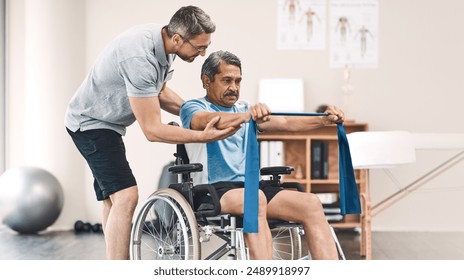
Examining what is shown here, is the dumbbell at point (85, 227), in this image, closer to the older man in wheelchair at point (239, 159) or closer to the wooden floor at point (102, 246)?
the wooden floor at point (102, 246)

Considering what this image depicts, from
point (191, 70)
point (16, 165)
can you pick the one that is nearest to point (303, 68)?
point (191, 70)

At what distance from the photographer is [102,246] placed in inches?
147

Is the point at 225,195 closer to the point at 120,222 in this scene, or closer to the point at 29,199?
the point at 120,222

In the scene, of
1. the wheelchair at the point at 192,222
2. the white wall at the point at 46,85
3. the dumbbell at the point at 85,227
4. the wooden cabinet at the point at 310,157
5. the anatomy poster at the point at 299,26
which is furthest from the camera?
the wooden cabinet at the point at 310,157

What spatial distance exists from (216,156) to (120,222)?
383 millimetres

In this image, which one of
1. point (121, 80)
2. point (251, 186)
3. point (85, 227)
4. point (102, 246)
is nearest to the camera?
point (251, 186)

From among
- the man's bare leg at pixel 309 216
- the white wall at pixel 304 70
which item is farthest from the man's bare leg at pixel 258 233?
the white wall at pixel 304 70

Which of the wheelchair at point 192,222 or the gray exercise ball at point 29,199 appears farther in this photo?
the gray exercise ball at point 29,199

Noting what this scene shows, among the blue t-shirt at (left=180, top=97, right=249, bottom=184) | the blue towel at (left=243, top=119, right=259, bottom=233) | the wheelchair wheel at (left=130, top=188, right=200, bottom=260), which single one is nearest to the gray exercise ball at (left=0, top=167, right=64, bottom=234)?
the wheelchair wheel at (left=130, top=188, right=200, bottom=260)

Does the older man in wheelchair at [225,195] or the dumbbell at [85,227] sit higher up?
the older man in wheelchair at [225,195]

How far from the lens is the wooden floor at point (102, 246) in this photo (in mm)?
3463

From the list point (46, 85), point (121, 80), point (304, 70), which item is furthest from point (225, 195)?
point (304, 70)

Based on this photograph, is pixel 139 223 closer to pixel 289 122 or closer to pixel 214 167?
pixel 214 167

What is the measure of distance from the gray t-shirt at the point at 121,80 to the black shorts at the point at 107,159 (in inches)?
1.2
